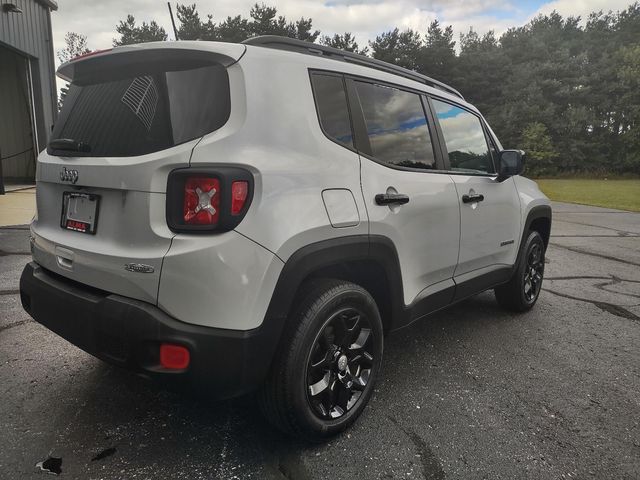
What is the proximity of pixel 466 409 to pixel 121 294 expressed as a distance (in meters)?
1.88

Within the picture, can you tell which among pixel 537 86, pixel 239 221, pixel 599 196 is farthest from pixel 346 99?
pixel 537 86

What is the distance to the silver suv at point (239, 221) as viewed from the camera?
1735 millimetres

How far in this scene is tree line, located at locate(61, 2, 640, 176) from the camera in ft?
135

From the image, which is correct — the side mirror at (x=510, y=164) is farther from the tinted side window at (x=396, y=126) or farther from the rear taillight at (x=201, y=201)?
the rear taillight at (x=201, y=201)

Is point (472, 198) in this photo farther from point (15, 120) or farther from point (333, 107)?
point (15, 120)

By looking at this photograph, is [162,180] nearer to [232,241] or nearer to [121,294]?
[232,241]

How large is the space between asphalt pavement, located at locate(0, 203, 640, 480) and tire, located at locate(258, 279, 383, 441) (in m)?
0.15

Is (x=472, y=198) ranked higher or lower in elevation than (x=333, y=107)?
lower

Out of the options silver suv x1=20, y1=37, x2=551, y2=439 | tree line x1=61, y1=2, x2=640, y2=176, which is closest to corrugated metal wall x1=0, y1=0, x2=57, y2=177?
silver suv x1=20, y1=37, x2=551, y2=439

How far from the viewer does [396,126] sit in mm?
2609

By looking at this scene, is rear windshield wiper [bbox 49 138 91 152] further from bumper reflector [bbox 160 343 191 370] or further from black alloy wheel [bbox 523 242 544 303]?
black alloy wheel [bbox 523 242 544 303]

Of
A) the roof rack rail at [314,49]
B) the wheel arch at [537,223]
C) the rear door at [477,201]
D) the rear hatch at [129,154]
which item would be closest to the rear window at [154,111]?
the rear hatch at [129,154]

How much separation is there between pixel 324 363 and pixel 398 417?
604mm

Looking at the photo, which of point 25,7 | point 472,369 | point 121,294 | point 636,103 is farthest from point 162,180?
point 636,103
